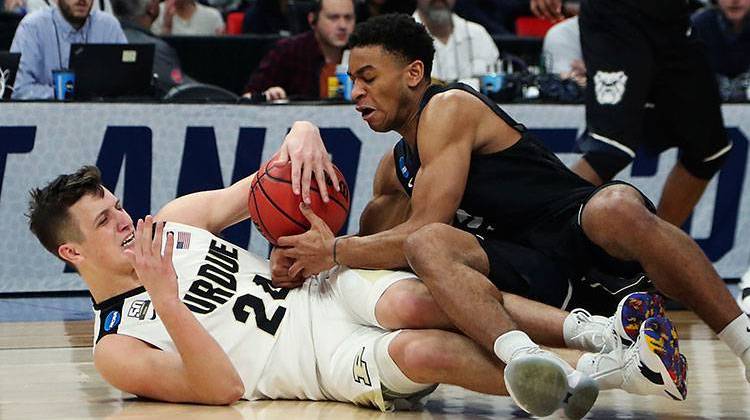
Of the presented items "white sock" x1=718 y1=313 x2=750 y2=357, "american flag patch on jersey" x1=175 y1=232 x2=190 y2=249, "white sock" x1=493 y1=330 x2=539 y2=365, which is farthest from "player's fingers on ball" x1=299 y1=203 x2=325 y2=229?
"white sock" x1=718 y1=313 x2=750 y2=357

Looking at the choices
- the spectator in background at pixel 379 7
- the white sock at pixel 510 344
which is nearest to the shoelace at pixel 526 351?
the white sock at pixel 510 344

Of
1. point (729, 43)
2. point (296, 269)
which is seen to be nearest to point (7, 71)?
point (296, 269)

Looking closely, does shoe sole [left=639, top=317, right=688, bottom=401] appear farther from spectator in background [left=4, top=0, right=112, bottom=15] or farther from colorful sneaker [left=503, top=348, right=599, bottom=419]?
spectator in background [left=4, top=0, right=112, bottom=15]

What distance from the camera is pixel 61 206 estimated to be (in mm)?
3742

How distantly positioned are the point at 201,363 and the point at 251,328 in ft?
0.86

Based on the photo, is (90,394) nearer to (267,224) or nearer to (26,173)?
(267,224)

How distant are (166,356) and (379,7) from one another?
5265 mm

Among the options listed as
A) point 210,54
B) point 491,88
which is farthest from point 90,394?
point 210,54

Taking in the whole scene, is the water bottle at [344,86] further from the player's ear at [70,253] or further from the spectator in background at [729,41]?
the player's ear at [70,253]

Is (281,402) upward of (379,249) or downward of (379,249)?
downward

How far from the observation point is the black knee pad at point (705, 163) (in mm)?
5656

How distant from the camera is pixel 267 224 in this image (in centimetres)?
392

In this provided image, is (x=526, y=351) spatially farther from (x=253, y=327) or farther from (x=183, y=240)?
(x=183, y=240)

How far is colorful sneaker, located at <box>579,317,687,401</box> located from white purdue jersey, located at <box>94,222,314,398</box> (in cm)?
84
